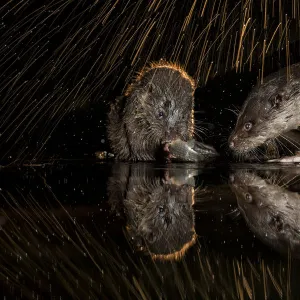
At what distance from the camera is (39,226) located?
266 centimetres

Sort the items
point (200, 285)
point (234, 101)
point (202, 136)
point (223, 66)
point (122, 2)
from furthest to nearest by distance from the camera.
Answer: point (223, 66) → point (122, 2) → point (234, 101) → point (202, 136) → point (200, 285)

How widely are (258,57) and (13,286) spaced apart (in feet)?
29.8

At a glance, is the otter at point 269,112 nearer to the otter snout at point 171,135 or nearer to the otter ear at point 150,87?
the otter snout at point 171,135

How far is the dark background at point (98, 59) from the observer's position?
28.6 feet

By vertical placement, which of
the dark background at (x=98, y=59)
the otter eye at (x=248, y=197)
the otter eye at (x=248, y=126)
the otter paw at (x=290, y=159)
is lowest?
the dark background at (x=98, y=59)

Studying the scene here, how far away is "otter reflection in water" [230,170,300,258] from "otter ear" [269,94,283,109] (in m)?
2.57

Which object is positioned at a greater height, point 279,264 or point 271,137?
point 279,264

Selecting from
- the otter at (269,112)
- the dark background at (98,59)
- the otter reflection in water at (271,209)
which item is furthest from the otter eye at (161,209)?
the dark background at (98,59)

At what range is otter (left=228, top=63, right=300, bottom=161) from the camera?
22.8 feet

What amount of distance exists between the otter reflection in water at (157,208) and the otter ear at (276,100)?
2.28 metres

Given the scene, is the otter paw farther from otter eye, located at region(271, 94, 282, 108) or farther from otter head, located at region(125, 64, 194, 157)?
otter head, located at region(125, 64, 194, 157)

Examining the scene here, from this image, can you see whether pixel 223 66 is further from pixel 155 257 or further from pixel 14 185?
pixel 155 257

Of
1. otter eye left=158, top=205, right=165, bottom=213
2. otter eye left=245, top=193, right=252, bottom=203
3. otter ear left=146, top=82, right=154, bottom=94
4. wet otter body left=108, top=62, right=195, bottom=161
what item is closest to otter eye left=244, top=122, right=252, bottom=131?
wet otter body left=108, top=62, right=195, bottom=161

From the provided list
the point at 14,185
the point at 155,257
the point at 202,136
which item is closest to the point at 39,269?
the point at 155,257
